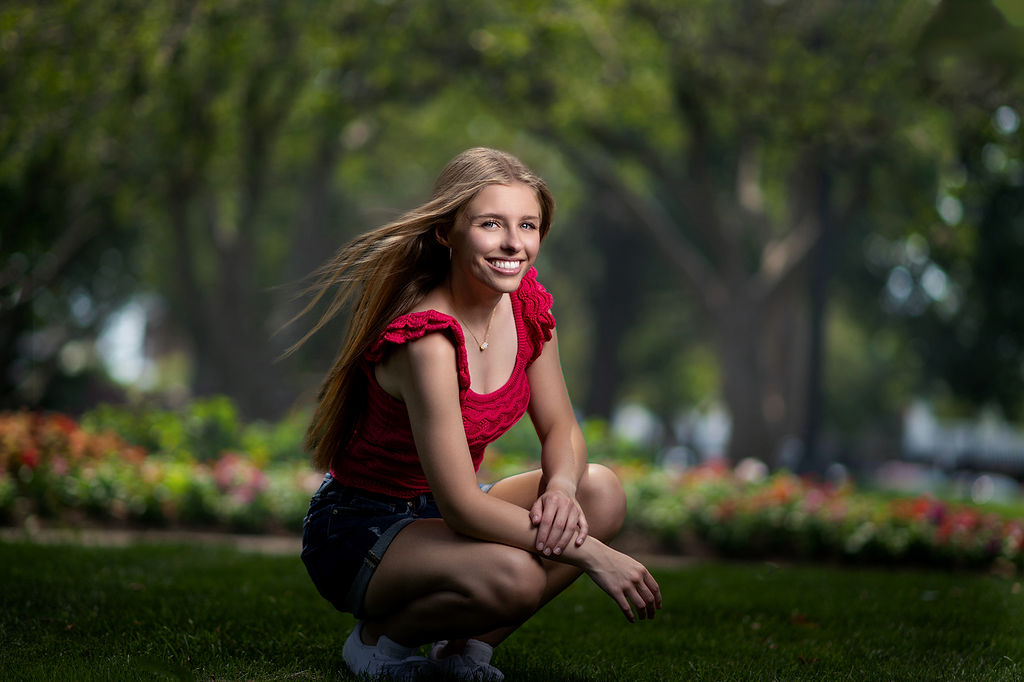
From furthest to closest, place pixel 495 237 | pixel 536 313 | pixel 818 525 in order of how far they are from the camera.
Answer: pixel 818 525 < pixel 536 313 < pixel 495 237

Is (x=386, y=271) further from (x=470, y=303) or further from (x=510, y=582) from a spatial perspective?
(x=510, y=582)

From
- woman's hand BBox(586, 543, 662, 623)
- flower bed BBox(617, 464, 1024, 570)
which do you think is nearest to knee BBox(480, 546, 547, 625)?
woman's hand BBox(586, 543, 662, 623)

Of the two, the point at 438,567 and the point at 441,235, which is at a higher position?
the point at 441,235

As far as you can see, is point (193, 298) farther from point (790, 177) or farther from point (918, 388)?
point (918, 388)

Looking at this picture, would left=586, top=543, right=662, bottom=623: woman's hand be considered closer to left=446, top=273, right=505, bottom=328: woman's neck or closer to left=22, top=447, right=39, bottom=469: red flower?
left=446, top=273, right=505, bottom=328: woman's neck

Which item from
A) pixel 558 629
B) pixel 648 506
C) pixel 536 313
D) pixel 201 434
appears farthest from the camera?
pixel 201 434

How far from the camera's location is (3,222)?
38.7 ft

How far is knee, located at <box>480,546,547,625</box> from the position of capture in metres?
2.62

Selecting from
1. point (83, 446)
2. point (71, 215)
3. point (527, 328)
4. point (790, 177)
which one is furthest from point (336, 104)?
point (527, 328)

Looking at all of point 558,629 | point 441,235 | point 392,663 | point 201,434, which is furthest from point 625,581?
point 201,434

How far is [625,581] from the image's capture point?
8.41 feet

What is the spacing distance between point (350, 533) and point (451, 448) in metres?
0.47

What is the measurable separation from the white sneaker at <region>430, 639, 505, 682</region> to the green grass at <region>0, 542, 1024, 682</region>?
0.12 m

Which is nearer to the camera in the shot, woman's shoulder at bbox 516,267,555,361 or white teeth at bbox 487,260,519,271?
white teeth at bbox 487,260,519,271
